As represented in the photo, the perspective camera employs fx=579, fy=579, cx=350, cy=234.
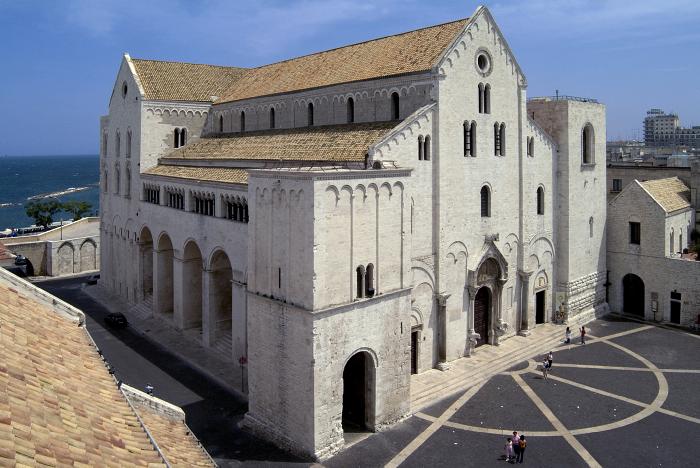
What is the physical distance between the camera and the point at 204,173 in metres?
34.8

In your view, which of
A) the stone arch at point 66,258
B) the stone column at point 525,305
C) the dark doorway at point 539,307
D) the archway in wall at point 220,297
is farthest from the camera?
the stone arch at point 66,258

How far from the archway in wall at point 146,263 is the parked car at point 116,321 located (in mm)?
2992

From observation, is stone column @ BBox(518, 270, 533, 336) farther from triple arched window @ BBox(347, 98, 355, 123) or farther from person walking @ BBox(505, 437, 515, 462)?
person walking @ BBox(505, 437, 515, 462)

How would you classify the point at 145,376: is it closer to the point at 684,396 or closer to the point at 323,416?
the point at 323,416

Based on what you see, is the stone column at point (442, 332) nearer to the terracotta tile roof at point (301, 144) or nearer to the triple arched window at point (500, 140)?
the terracotta tile roof at point (301, 144)

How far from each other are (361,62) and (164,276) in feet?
63.0

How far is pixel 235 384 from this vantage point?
94.0ft

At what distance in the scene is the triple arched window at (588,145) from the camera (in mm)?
39344

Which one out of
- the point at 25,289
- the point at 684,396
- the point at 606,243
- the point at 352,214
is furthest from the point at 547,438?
the point at 606,243

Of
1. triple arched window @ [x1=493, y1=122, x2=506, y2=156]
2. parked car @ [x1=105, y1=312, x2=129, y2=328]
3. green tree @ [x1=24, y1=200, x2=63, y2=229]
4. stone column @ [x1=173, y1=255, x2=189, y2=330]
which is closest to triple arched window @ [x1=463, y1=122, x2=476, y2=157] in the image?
triple arched window @ [x1=493, y1=122, x2=506, y2=156]

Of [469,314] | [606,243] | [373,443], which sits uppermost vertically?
[606,243]

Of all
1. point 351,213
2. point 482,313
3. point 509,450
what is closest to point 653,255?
point 482,313

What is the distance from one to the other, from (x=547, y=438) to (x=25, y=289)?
19478 mm

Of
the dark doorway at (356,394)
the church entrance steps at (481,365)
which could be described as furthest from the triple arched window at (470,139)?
the dark doorway at (356,394)
